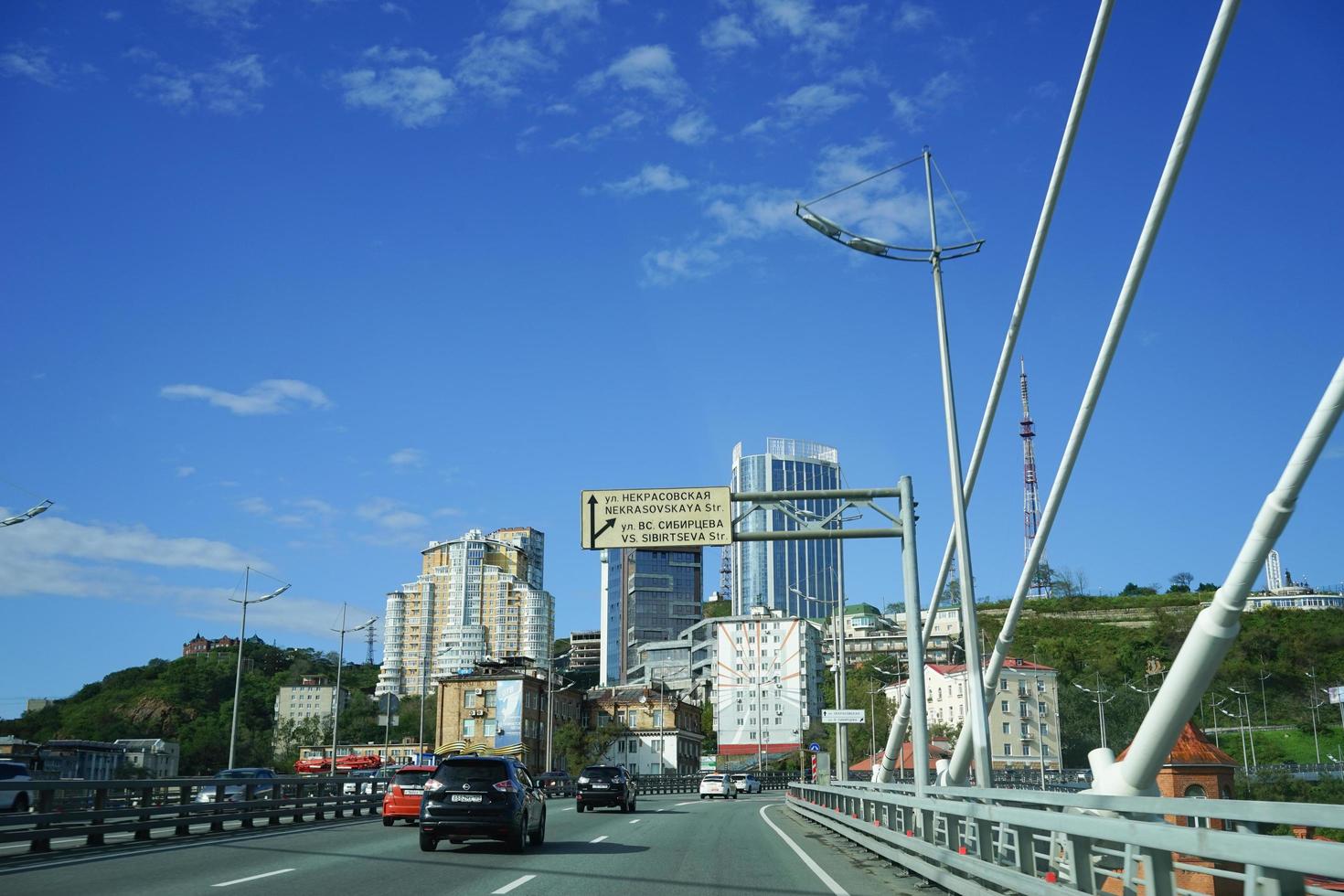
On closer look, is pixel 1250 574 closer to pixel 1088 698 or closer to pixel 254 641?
pixel 1088 698

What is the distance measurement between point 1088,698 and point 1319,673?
2749cm

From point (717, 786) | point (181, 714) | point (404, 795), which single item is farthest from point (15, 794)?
point (181, 714)

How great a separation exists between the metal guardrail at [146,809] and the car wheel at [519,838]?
23.8ft

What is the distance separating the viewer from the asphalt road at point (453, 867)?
13219 millimetres

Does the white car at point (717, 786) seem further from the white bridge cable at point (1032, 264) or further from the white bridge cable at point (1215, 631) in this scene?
the white bridge cable at point (1215, 631)

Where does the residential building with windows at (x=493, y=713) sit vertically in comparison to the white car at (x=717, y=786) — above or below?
above

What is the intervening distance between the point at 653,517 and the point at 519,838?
22.7 ft

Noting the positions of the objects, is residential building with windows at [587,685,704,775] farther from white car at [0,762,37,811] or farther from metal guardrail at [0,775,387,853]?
metal guardrail at [0,775,387,853]

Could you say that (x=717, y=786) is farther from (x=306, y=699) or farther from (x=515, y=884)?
(x=306, y=699)

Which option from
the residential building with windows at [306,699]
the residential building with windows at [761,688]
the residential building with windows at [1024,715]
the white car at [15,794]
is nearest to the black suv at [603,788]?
the white car at [15,794]

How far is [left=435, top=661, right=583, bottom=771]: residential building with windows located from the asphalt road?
7703 centimetres

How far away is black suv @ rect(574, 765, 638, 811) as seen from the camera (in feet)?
126

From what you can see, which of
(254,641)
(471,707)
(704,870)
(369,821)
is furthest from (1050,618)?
(704,870)

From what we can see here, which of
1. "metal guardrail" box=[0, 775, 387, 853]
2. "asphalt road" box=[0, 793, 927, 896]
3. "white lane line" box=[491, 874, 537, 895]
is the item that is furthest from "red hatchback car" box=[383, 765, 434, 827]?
"white lane line" box=[491, 874, 537, 895]
